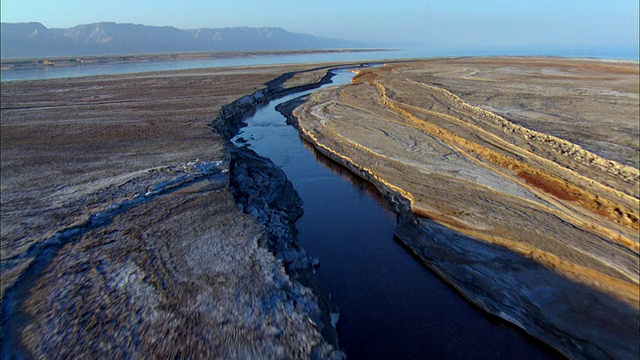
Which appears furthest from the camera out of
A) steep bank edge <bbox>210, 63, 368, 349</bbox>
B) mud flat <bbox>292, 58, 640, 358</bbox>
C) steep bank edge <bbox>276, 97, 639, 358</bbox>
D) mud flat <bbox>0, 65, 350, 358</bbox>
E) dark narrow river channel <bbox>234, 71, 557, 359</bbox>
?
steep bank edge <bbox>210, 63, 368, 349</bbox>

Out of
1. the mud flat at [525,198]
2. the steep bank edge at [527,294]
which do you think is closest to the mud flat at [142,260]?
the steep bank edge at [527,294]

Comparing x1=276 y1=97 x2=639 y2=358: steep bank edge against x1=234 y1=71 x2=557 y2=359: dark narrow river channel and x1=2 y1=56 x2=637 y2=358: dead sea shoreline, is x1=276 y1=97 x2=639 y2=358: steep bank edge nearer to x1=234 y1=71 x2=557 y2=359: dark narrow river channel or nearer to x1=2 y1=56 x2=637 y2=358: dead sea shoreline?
x1=2 y1=56 x2=637 y2=358: dead sea shoreline

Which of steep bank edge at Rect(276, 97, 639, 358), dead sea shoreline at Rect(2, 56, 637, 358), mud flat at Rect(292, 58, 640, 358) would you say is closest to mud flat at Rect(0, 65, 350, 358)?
dead sea shoreline at Rect(2, 56, 637, 358)

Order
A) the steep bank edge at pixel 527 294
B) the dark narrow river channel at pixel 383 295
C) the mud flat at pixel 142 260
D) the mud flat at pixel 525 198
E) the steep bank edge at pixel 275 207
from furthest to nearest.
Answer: the steep bank edge at pixel 275 207, the mud flat at pixel 525 198, the dark narrow river channel at pixel 383 295, the steep bank edge at pixel 527 294, the mud flat at pixel 142 260

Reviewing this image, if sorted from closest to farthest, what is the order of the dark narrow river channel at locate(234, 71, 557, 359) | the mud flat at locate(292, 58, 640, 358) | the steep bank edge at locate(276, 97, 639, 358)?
1. the steep bank edge at locate(276, 97, 639, 358)
2. the dark narrow river channel at locate(234, 71, 557, 359)
3. the mud flat at locate(292, 58, 640, 358)

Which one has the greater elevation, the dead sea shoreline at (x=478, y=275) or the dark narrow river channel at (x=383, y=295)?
the dead sea shoreline at (x=478, y=275)

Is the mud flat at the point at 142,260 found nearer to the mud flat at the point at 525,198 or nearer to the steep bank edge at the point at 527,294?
the steep bank edge at the point at 527,294

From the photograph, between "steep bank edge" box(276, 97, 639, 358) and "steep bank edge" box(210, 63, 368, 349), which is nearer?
"steep bank edge" box(276, 97, 639, 358)
